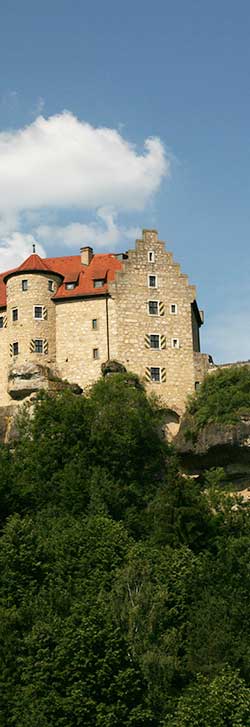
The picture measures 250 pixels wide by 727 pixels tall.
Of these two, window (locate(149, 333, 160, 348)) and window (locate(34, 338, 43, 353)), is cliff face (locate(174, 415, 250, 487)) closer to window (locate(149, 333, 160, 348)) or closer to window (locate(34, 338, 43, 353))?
window (locate(149, 333, 160, 348))

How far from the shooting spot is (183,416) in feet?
237

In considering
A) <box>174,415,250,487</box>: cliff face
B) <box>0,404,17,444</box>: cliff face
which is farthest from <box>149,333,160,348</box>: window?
<box>0,404,17,444</box>: cliff face

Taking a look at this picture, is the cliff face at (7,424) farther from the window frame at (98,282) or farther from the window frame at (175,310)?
the window frame at (175,310)

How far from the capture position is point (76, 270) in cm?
7888

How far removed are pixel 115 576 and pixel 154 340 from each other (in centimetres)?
2529

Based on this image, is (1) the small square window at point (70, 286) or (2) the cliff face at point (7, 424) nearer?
(2) the cliff face at point (7, 424)

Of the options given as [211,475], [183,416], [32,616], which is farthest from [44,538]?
[183,416]

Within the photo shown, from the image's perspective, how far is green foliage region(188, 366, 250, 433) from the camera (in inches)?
2741

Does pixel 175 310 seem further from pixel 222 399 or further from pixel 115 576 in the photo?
pixel 115 576

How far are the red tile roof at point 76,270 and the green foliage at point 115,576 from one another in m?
7.14

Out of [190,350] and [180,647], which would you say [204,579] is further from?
[190,350]

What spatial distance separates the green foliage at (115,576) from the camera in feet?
143

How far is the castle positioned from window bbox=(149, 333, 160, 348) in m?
0.06

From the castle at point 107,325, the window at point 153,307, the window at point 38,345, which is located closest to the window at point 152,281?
the castle at point 107,325
